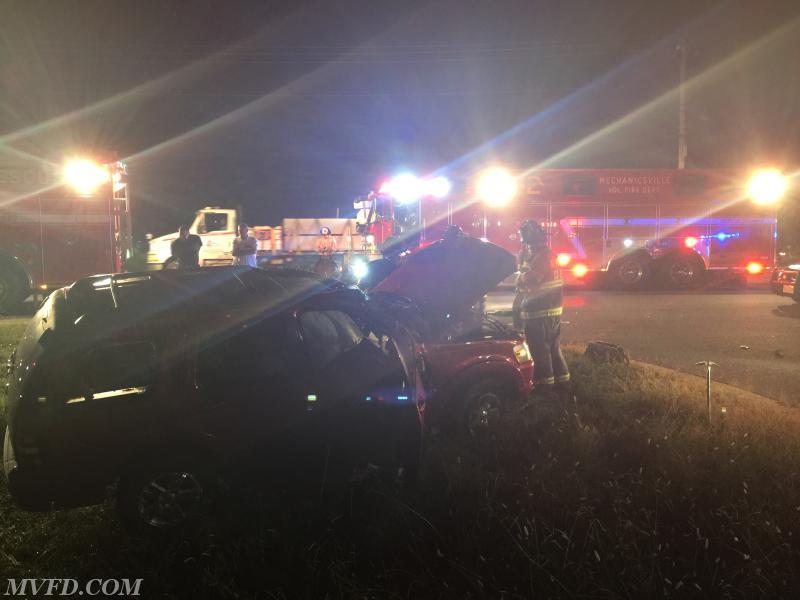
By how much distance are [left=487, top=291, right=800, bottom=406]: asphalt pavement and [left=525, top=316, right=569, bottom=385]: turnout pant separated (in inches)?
84.3

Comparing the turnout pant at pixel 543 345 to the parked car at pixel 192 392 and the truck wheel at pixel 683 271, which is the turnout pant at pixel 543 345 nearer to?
the parked car at pixel 192 392

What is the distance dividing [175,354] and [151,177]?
111ft

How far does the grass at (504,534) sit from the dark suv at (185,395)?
0.26m

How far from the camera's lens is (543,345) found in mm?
5613

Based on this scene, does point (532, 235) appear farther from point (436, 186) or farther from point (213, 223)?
point (213, 223)

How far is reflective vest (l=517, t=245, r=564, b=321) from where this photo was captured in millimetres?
5664

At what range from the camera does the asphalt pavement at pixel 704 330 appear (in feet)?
22.7

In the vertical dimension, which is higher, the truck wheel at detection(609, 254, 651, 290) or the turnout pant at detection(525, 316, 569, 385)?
the truck wheel at detection(609, 254, 651, 290)

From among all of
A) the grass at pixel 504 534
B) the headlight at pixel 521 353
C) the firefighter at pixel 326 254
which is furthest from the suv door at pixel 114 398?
the firefighter at pixel 326 254

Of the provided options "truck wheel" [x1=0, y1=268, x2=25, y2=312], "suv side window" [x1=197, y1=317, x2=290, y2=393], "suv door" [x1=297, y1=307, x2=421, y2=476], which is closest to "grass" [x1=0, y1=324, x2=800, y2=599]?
"suv door" [x1=297, y1=307, x2=421, y2=476]

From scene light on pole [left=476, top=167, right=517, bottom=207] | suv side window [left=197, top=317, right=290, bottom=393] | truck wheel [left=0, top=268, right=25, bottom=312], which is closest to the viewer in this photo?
suv side window [left=197, top=317, right=290, bottom=393]

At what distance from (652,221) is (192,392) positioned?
45.8 feet

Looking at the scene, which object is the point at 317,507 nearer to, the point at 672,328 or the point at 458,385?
the point at 458,385

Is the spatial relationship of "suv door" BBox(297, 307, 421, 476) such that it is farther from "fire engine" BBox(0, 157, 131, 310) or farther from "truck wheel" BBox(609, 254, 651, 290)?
"truck wheel" BBox(609, 254, 651, 290)
